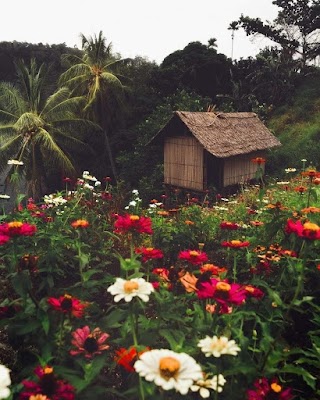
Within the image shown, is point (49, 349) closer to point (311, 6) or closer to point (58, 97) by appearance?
point (58, 97)

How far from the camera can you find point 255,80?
24938 mm

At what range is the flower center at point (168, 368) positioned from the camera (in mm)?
1251

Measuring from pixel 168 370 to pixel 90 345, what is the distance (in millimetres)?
660

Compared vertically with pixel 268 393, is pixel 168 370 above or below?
above

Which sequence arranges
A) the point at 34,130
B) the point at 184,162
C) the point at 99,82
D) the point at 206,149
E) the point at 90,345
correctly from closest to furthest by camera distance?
the point at 90,345 → the point at 206,149 → the point at 184,162 → the point at 34,130 → the point at 99,82

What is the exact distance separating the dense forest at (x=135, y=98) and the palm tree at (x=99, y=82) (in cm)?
5

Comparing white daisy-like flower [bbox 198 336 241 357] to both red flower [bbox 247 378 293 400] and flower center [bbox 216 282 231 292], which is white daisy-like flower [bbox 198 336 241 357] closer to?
flower center [bbox 216 282 231 292]

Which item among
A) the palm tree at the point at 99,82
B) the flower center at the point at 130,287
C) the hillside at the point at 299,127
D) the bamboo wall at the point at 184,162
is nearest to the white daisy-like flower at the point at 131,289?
the flower center at the point at 130,287

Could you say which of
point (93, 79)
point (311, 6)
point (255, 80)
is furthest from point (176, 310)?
point (311, 6)

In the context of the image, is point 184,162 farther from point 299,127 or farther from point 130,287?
point 130,287

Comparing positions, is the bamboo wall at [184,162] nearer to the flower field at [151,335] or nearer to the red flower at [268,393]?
the flower field at [151,335]

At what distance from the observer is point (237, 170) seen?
1530 centimetres

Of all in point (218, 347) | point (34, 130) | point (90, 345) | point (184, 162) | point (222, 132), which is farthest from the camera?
point (34, 130)

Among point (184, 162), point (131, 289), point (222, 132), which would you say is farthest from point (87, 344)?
point (222, 132)
